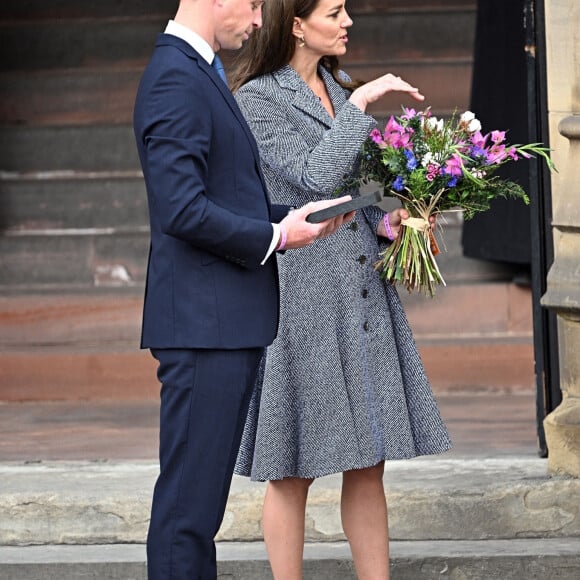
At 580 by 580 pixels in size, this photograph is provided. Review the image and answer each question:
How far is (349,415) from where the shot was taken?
3.53 metres

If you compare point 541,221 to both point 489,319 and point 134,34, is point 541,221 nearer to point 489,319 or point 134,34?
point 489,319

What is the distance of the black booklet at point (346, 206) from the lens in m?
2.93

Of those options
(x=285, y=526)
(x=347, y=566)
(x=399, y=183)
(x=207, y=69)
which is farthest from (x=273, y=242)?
(x=347, y=566)

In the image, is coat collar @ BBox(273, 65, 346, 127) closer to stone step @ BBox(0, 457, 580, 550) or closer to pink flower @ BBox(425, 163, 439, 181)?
pink flower @ BBox(425, 163, 439, 181)

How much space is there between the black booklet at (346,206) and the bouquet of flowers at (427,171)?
0.42 meters

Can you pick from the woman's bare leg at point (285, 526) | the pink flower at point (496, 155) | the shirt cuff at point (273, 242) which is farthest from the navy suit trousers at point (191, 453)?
the pink flower at point (496, 155)

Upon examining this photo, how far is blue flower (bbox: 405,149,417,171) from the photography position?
10.9 feet

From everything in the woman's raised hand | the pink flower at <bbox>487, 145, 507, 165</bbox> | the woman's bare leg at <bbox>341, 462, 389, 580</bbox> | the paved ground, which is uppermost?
the woman's raised hand

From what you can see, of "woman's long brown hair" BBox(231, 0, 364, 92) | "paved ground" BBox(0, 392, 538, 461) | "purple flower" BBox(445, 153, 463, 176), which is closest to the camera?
"purple flower" BBox(445, 153, 463, 176)

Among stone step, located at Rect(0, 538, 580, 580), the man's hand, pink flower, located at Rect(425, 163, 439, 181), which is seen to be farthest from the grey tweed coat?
stone step, located at Rect(0, 538, 580, 580)

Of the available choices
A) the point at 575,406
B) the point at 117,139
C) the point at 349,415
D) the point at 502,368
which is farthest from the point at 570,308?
the point at 117,139

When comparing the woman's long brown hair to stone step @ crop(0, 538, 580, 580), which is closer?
the woman's long brown hair

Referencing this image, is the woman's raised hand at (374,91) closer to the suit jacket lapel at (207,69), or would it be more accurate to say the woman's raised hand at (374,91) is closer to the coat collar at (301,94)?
the coat collar at (301,94)

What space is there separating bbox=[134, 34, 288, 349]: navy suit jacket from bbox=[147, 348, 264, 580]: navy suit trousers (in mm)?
56
